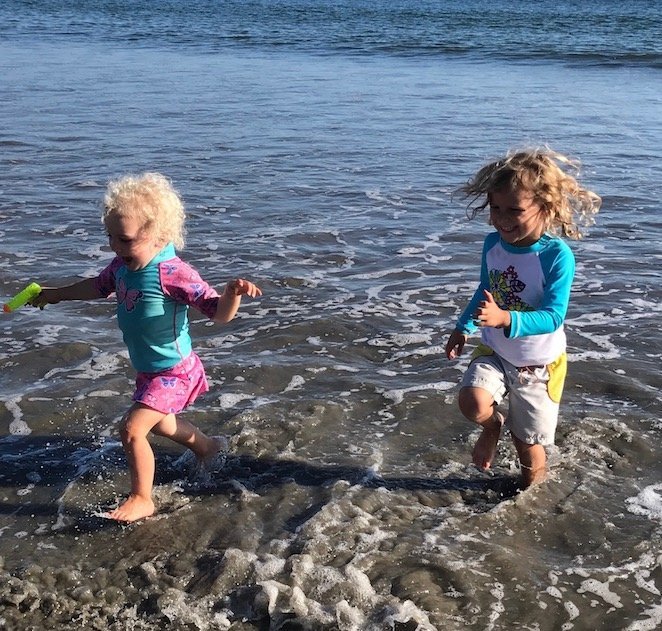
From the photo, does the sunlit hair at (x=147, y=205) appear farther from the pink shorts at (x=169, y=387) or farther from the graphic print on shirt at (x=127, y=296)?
the pink shorts at (x=169, y=387)

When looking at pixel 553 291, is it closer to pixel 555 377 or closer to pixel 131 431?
pixel 555 377

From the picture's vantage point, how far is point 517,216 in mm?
3904

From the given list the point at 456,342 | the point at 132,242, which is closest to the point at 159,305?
the point at 132,242

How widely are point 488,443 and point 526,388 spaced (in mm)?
368

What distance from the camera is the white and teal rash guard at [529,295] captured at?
12.7 feet

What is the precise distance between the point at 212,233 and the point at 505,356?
5.00 meters

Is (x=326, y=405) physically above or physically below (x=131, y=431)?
below

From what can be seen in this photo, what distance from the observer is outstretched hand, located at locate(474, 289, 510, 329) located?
3.57 metres

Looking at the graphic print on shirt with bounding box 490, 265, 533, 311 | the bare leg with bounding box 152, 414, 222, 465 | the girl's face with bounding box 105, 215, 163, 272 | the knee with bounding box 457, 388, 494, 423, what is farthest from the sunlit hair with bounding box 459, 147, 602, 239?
the bare leg with bounding box 152, 414, 222, 465

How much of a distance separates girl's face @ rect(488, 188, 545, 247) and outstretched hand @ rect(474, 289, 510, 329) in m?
0.42

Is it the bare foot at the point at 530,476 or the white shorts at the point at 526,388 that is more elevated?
the white shorts at the point at 526,388

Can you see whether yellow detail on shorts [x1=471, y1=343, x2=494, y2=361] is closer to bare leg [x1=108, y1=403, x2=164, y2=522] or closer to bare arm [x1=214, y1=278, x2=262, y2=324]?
bare arm [x1=214, y1=278, x2=262, y2=324]

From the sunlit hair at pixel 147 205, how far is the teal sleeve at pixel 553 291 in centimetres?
161

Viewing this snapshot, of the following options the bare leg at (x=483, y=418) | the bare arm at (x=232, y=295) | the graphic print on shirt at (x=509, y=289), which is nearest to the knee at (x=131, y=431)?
the bare arm at (x=232, y=295)
